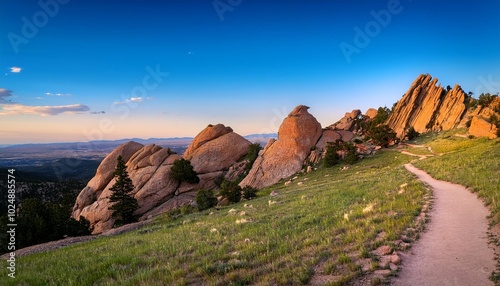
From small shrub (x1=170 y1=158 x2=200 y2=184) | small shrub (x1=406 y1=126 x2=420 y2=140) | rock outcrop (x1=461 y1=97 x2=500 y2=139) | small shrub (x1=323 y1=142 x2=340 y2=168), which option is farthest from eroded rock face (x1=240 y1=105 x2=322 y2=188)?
rock outcrop (x1=461 y1=97 x2=500 y2=139)

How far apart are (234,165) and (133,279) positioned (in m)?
67.3

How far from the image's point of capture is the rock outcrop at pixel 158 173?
65.2m

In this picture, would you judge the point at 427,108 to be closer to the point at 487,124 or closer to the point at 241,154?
the point at 487,124

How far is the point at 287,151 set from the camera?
2790 inches

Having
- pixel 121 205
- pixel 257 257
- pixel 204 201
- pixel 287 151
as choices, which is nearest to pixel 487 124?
pixel 287 151

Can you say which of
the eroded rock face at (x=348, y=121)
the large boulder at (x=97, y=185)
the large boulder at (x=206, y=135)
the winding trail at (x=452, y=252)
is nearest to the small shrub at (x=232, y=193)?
the winding trail at (x=452, y=252)

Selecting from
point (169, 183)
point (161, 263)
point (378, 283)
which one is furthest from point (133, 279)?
point (169, 183)

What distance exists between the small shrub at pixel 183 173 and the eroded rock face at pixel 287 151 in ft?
39.1

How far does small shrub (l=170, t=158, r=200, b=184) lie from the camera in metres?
67.9

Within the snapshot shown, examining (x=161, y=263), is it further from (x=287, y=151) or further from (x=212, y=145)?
(x=212, y=145)

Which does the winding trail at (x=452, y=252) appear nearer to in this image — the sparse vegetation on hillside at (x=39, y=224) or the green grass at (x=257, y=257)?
the green grass at (x=257, y=257)

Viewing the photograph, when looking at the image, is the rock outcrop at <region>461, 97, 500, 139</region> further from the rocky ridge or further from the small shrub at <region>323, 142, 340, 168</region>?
the small shrub at <region>323, 142, 340, 168</region>

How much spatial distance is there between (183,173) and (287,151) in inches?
1000

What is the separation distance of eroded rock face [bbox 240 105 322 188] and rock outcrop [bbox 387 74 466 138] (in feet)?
94.2
